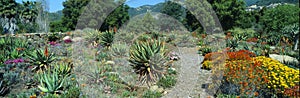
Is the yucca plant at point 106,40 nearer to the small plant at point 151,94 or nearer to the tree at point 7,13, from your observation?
the small plant at point 151,94

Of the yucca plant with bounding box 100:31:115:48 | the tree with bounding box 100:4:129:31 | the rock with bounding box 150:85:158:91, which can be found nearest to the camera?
the rock with bounding box 150:85:158:91

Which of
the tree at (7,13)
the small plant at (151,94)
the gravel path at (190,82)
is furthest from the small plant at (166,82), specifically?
the tree at (7,13)

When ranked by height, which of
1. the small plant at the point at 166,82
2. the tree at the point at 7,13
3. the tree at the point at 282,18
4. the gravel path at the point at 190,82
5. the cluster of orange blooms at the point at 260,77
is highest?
the tree at the point at 7,13

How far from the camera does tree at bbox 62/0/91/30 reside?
41281 millimetres

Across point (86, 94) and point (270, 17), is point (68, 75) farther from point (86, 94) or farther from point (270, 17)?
point (270, 17)

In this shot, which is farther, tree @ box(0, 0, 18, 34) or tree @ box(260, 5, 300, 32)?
tree @ box(0, 0, 18, 34)

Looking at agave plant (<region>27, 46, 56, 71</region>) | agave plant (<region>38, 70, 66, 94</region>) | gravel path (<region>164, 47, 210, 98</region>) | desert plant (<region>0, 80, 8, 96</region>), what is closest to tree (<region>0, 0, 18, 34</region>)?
agave plant (<region>27, 46, 56, 71</region>)

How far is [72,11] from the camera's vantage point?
42.3m

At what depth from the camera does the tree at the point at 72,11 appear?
4128 cm

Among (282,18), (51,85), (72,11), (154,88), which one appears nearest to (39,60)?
(51,85)

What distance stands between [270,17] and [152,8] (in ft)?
74.0

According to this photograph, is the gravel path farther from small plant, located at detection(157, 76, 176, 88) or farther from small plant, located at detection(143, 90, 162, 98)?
small plant, located at detection(143, 90, 162, 98)

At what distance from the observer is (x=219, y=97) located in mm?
6559

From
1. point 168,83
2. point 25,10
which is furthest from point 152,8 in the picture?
point 25,10
